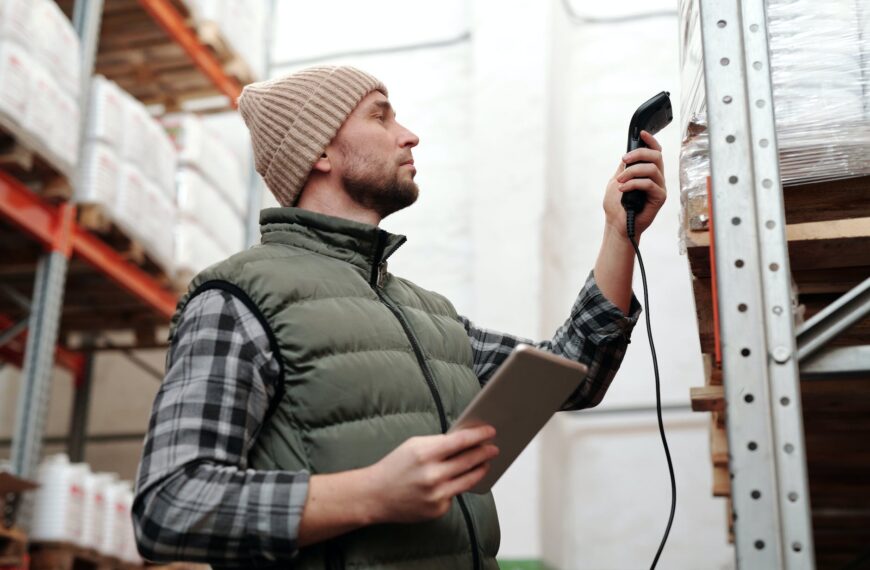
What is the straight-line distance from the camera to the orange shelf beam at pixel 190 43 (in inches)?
283

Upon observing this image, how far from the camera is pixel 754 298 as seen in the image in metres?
1.93

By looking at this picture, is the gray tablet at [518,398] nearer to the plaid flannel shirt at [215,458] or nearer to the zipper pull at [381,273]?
the plaid flannel shirt at [215,458]

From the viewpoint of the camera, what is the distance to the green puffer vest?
2.00 meters

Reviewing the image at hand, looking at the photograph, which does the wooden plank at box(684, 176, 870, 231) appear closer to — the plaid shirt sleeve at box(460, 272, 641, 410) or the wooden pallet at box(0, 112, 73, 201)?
the plaid shirt sleeve at box(460, 272, 641, 410)

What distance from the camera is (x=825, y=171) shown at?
88.7 inches

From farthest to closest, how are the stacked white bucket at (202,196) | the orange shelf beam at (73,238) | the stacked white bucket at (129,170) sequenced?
1. the stacked white bucket at (202,196)
2. the stacked white bucket at (129,170)
3. the orange shelf beam at (73,238)

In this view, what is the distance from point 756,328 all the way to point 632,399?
18.6ft

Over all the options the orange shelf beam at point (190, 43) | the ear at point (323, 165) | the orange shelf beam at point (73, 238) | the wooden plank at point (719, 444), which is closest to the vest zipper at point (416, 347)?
the ear at point (323, 165)

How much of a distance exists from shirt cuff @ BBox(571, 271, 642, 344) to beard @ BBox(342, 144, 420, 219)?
0.46m

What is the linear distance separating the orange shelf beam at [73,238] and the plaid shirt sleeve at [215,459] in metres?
4.05

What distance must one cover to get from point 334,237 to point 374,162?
0.26m

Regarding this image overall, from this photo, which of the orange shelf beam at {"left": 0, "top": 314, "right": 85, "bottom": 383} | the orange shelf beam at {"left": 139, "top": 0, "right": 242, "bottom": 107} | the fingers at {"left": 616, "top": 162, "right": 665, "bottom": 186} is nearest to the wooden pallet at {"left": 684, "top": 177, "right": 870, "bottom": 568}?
the fingers at {"left": 616, "top": 162, "right": 665, "bottom": 186}

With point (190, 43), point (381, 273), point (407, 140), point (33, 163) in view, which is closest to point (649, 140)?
point (407, 140)

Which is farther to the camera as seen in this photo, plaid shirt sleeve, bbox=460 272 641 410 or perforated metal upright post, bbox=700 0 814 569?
plaid shirt sleeve, bbox=460 272 641 410
